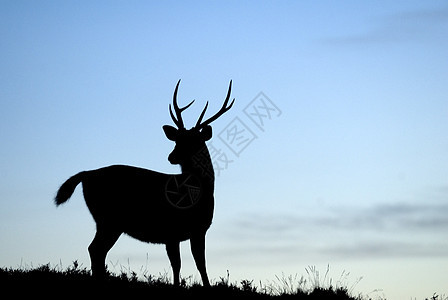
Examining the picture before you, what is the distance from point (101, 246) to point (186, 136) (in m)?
2.18

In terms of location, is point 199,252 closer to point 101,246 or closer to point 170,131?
point 101,246

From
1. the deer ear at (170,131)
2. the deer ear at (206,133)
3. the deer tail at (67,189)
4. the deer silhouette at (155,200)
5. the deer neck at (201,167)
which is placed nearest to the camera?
the deer silhouette at (155,200)

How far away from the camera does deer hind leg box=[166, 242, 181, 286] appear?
948cm

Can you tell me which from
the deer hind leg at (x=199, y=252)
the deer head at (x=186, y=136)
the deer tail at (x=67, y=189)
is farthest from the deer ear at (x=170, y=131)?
the deer hind leg at (x=199, y=252)

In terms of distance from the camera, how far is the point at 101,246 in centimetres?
952

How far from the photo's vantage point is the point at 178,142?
1048 centimetres

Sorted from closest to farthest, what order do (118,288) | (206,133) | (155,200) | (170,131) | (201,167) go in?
(118,288) < (155,200) < (201,167) < (206,133) < (170,131)

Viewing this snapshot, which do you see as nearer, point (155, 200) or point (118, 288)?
point (118, 288)

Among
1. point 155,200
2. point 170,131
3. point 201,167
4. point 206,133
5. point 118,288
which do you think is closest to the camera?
point 118,288

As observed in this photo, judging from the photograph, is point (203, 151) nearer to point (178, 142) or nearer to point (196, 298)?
point (178, 142)

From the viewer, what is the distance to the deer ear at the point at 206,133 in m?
10.6

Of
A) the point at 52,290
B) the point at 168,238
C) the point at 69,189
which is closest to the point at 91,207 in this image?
the point at 69,189

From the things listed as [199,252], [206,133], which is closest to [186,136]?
[206,133]

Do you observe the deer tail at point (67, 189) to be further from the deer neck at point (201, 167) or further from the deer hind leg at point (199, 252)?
the deer hind leg at point (199, 252)
